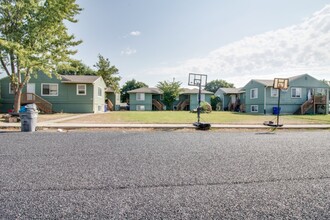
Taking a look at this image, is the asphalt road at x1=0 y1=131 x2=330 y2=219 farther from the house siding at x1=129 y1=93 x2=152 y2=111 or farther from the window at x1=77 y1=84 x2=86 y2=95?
the house siding at x1=129 y1=93 x2=152 y2=111

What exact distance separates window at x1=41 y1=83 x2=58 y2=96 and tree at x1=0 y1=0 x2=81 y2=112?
719 cm

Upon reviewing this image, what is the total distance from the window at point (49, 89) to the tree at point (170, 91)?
68.7ft

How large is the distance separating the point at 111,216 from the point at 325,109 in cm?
3328

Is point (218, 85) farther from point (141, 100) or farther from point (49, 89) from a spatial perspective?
point (49, 89)

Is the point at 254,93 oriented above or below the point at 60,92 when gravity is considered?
above

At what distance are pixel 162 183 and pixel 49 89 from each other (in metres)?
26.4

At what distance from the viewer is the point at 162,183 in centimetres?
374

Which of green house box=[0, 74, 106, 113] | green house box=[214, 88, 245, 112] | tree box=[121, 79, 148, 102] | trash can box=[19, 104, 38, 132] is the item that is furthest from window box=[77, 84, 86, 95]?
tree box=[121, 79, 148, 102]

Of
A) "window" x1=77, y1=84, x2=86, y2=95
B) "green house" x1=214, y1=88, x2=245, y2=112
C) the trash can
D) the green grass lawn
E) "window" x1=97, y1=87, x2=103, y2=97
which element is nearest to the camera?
the trash can

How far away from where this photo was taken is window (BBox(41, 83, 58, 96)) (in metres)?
25.3

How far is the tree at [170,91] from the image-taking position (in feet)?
135

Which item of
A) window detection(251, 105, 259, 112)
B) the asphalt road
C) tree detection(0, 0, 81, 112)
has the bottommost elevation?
the asphalt road

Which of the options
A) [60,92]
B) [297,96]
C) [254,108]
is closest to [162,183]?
[60,92]

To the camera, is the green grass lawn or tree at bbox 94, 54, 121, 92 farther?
tree at bbox 94, 54, 121, 92
